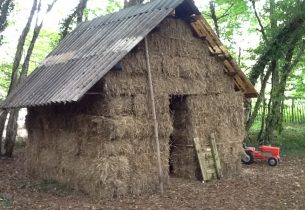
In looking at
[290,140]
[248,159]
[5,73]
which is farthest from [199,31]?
[5,73]

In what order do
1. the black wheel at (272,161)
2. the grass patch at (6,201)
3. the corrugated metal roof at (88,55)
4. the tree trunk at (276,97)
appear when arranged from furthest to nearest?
the tree trunk at (276,97), the black wheel at (272,161), the corrugated metal roof at (88,55), the grass patch at (6,201)

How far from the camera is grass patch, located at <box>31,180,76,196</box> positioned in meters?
10.3

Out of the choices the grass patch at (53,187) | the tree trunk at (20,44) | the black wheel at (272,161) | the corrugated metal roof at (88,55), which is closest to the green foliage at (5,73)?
the tree trunk at (20,44)

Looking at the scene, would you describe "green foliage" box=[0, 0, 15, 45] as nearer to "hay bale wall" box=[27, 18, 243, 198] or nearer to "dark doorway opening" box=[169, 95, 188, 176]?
"hay bale wall" box=[27, 18, 243, 198]

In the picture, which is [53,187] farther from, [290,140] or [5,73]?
[5,73]

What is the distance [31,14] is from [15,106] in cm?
616

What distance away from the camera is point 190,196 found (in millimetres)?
10023

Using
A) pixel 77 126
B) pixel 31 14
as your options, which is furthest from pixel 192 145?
pixel 31 14

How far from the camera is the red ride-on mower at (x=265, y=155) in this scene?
1512cm

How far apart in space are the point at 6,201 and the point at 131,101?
3.81 m

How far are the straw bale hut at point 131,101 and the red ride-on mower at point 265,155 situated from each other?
2.50 meters

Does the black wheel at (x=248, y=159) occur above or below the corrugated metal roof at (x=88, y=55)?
below

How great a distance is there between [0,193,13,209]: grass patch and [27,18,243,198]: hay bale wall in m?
1.65

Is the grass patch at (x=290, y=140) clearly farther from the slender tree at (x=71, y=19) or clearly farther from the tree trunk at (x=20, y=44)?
the tree trunk at (x=20, y=44)
